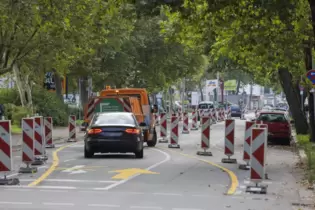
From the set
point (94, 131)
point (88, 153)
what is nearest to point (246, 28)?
point (94, 131)

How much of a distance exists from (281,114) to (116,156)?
11833mm

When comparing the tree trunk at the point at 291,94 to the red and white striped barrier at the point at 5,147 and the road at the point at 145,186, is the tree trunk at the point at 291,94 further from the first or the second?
the red and white striped barrier at the point at 5,147

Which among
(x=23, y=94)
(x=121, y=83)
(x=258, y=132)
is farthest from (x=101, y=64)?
(x=258, y=132)

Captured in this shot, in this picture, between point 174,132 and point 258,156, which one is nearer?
point 258,156

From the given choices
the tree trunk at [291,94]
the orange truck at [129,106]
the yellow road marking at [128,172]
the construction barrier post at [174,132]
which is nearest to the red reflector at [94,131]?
the yellow road marking at [128,172]

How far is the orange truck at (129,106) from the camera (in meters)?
24.2

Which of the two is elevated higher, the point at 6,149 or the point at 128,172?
the point at 6,149

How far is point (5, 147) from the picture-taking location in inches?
528

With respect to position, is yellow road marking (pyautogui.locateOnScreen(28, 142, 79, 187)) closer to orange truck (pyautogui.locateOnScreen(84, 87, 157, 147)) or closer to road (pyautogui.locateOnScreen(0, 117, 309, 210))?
road (pyautogui.locateOnScreen(0, 117, 309, 210))

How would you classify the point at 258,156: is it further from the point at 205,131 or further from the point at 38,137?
the point at 205,131

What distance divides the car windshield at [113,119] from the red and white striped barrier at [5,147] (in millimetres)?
6140

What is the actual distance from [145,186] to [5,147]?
120 inches

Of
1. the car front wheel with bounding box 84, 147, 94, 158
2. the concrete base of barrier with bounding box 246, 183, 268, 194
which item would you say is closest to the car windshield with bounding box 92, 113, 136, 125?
the car front wheel with bounding box 84, 147, 94, 158

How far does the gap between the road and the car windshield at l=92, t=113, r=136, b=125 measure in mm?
1103
